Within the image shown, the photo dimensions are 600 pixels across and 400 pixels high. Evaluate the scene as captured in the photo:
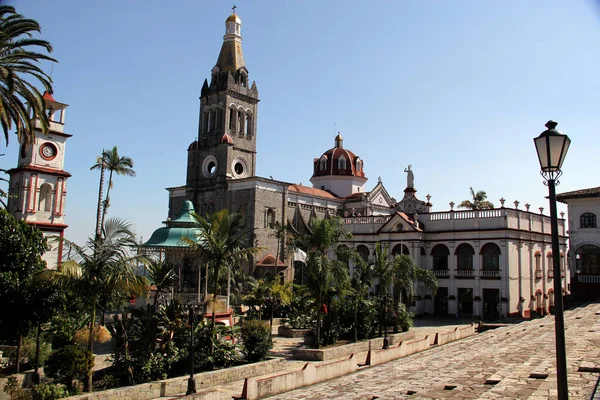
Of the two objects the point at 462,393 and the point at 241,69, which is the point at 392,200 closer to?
the point at 241,69

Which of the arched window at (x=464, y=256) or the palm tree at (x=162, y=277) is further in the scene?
the arched window at (x=464, y=256)

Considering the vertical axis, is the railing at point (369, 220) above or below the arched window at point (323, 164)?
below

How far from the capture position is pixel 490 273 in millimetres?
37531

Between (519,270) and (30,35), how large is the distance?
33.1m

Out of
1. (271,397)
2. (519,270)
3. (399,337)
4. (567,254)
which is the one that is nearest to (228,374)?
(271,397)

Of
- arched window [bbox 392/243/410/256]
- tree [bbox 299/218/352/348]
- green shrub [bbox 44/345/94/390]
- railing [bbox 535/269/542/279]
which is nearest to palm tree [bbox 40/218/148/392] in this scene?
green shrub [bbox 44/345/94/390]

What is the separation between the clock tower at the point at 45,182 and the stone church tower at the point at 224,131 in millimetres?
25813

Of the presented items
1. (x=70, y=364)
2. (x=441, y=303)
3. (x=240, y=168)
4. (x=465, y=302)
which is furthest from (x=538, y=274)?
(x=70, y=364)

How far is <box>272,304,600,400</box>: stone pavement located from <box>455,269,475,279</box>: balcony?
44.4 feet

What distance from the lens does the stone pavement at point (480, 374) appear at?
42.9ft

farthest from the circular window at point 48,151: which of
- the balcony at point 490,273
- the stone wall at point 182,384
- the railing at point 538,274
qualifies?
the railing at point 538,274

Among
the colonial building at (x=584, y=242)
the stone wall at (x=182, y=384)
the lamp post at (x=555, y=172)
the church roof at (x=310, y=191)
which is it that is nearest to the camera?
the lamp post at (x=555, y=172)

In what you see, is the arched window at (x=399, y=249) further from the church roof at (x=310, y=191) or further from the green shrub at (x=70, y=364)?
the green shrub at (x=70, y=364)

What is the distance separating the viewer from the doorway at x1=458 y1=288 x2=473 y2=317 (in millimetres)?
38438
